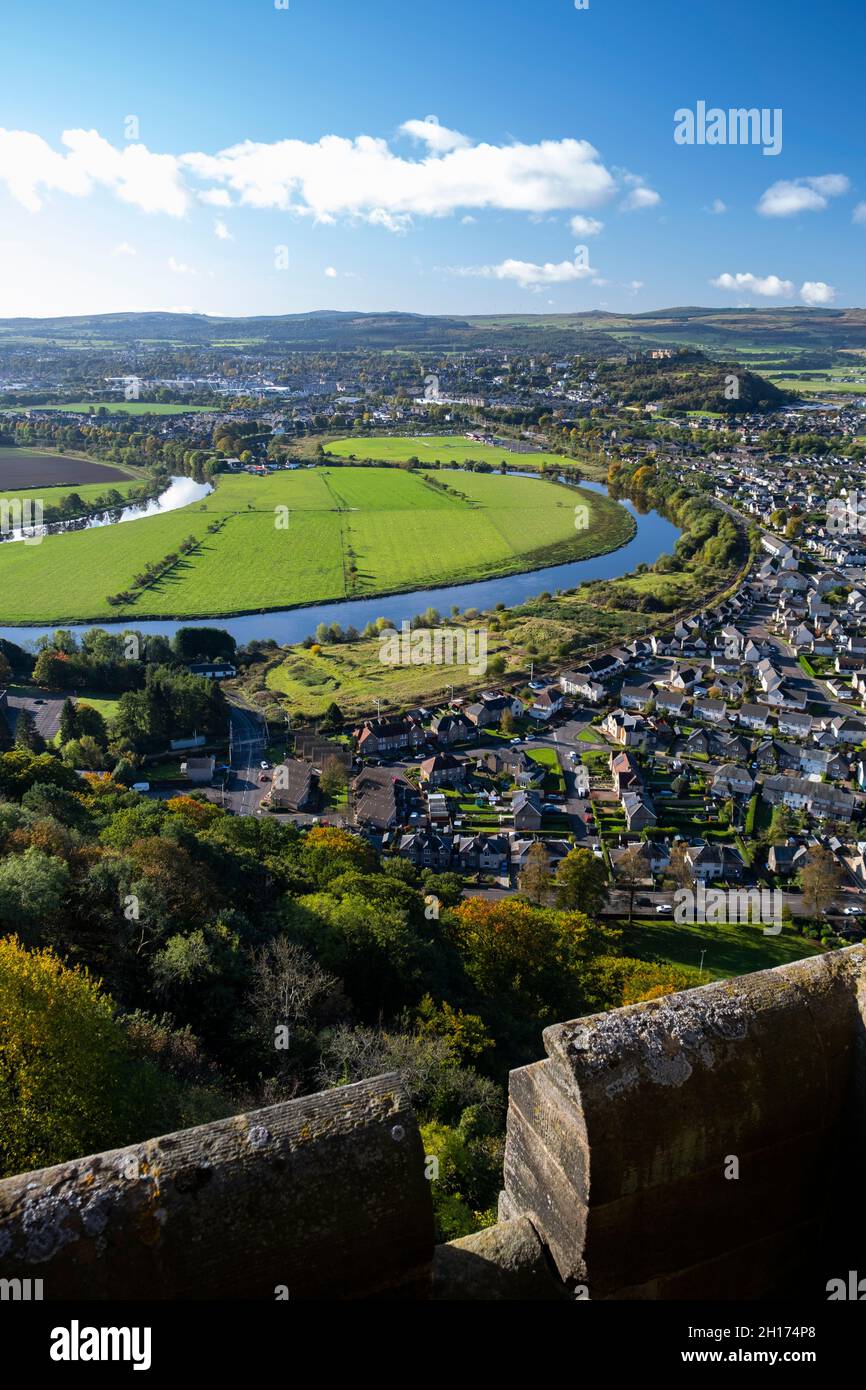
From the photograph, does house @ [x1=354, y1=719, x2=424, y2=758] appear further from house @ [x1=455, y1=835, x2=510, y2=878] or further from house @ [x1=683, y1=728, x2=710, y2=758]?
house @ [x1=683, y1=728, x2=710, y2=758]

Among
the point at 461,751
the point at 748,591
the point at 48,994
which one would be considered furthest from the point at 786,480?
the point at 48,994

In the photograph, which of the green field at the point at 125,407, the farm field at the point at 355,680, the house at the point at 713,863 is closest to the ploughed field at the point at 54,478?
the green field at the point at 125,407

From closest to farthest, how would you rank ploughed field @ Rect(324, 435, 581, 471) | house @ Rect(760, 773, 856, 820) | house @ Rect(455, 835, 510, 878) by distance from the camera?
house @ Rect(455, 835, 510, 878), house @ Rect(760, 773, 856, 820), ploughed field @ Rect(324, 435, 581, 471)

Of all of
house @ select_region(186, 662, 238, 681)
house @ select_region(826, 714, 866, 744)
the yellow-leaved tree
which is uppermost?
the yellow-leaved tree

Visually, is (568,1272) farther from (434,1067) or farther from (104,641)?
(104,641)

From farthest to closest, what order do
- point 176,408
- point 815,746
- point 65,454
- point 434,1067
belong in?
1. point 176,408
2. point 65,454
3. point 815,746
4. point 434,1067

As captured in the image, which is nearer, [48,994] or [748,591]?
[48,994]

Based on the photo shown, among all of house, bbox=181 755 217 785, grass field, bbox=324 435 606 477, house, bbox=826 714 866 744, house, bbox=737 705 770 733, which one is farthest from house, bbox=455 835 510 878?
grass field, bbox=324 435 606 477
